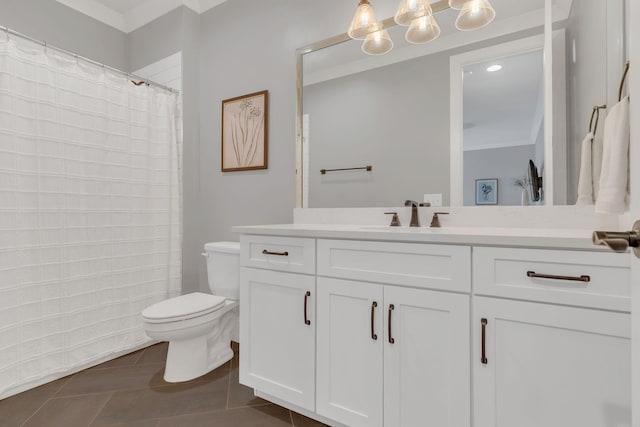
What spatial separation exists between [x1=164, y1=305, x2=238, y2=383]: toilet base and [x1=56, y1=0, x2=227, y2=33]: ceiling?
92.5 inches

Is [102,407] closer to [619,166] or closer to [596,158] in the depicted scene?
[619,166]

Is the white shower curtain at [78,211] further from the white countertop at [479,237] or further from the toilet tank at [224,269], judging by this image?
the white countertop at [479,237]

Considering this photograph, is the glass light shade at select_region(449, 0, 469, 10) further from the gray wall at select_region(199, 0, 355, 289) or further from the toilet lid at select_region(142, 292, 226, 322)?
the toilet lid at select_region(142, 292, 226, 322)

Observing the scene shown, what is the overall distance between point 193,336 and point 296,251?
0.89 m

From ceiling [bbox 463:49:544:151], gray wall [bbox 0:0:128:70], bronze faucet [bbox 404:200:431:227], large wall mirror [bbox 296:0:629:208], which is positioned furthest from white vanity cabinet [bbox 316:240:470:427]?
gray wall [bbox 0:0:128:70]

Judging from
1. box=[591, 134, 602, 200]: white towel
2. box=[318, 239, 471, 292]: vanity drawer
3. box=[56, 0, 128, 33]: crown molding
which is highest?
box=[56, 0, 128, 33]: crown molding

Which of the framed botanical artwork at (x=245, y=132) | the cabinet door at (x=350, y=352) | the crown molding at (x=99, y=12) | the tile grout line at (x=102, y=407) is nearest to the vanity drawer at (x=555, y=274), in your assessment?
the cabinet door at (x=350, y=352)

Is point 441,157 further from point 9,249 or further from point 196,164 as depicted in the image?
point 9,249

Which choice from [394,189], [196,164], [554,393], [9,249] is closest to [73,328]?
[9,249]

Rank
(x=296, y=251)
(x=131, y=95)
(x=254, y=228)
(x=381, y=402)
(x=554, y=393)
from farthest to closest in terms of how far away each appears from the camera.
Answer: (x=131, y=95) → (x=254, y=228) → (x=296, y=251) → (x=381, y=402) → (x=554, y=393)

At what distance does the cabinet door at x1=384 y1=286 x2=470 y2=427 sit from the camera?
112 centimetres

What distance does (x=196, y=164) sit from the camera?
2.65m

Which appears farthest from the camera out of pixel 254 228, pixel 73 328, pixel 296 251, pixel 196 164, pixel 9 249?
pixel 196 164

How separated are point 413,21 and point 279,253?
1358 millimetres
